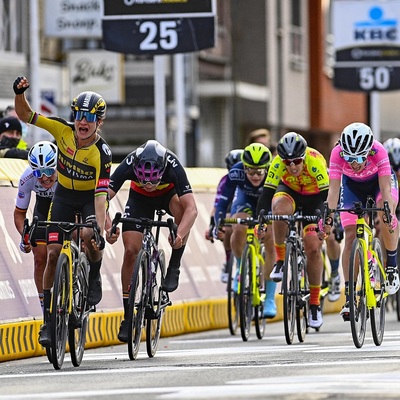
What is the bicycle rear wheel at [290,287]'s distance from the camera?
674 inches

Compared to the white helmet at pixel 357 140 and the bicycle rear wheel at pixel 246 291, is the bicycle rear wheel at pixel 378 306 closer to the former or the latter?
the white helmet at pixel 357 140

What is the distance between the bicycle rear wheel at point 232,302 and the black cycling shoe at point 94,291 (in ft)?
13.1

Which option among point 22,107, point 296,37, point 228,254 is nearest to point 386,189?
point 22,107

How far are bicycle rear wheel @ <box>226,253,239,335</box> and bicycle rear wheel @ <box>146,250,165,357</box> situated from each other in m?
3.29

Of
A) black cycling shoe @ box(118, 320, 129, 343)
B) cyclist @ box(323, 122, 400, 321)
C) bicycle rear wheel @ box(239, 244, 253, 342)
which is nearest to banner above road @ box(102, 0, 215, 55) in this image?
bicycle rear wheel @ box(239, 244, 253, 342)

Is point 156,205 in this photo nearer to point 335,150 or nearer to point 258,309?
point 335,150

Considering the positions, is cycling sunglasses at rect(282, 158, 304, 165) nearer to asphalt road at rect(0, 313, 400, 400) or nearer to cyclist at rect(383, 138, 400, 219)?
asphalt road at rect(0, 313, 400, 400)

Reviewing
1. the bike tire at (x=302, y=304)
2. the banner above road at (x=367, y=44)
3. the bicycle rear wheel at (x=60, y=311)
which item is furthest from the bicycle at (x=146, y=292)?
the banner above road at (x=367, y=44)

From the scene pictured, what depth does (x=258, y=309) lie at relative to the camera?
60.6ft

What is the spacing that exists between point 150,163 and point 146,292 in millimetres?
1067

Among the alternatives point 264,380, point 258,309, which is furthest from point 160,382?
point 258,309

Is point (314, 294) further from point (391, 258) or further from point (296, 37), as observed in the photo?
point (296, 37)

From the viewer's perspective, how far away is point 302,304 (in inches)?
690

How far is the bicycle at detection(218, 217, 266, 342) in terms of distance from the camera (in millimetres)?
18203
